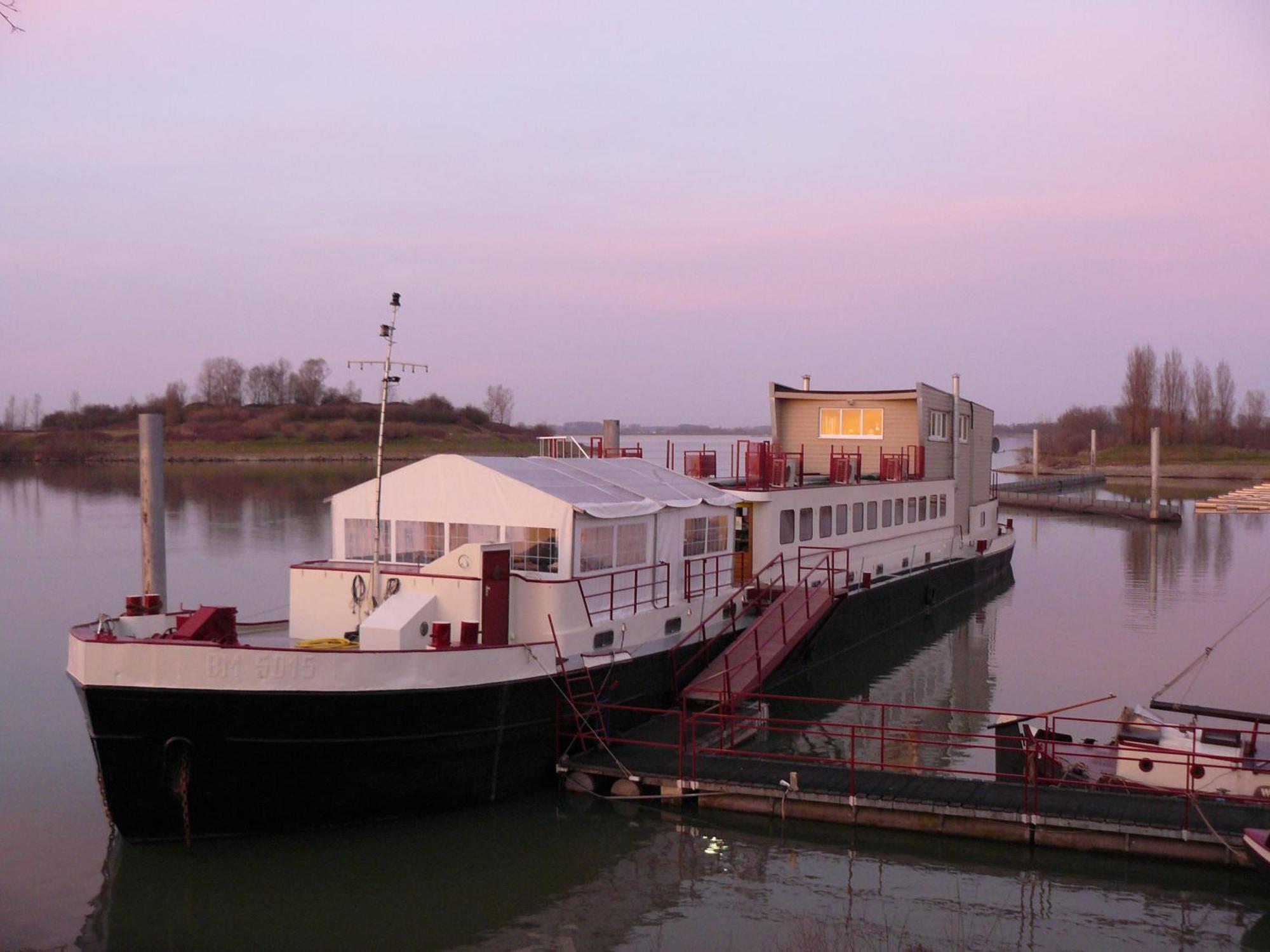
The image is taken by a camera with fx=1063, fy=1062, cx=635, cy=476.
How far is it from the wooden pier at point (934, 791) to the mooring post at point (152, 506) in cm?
835

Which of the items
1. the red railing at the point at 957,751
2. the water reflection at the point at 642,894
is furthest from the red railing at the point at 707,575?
the water reflection at the point at 642,894

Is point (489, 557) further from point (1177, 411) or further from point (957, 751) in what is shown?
point (1177, 411)

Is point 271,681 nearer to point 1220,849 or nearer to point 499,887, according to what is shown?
point 499,887

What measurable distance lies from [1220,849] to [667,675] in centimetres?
865

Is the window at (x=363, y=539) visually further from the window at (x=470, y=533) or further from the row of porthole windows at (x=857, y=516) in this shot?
the row of porthole windows at (x=857, y=516)

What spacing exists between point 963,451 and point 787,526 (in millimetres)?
13695

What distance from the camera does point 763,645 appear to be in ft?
63.2

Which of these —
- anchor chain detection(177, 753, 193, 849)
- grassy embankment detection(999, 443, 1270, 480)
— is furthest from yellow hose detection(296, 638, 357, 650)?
grassy embankment detection(999, 443, 1270, 480)

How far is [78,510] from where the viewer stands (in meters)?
64.4

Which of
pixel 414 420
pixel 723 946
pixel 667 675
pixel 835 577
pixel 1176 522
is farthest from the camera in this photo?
pixel 414 420

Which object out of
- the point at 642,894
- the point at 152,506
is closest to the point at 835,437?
the point at 152,506

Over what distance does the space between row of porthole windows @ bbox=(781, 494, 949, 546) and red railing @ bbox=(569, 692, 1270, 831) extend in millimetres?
4742

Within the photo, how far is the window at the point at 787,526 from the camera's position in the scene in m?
24.1

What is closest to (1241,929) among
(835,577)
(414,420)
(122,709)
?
(122,709)
